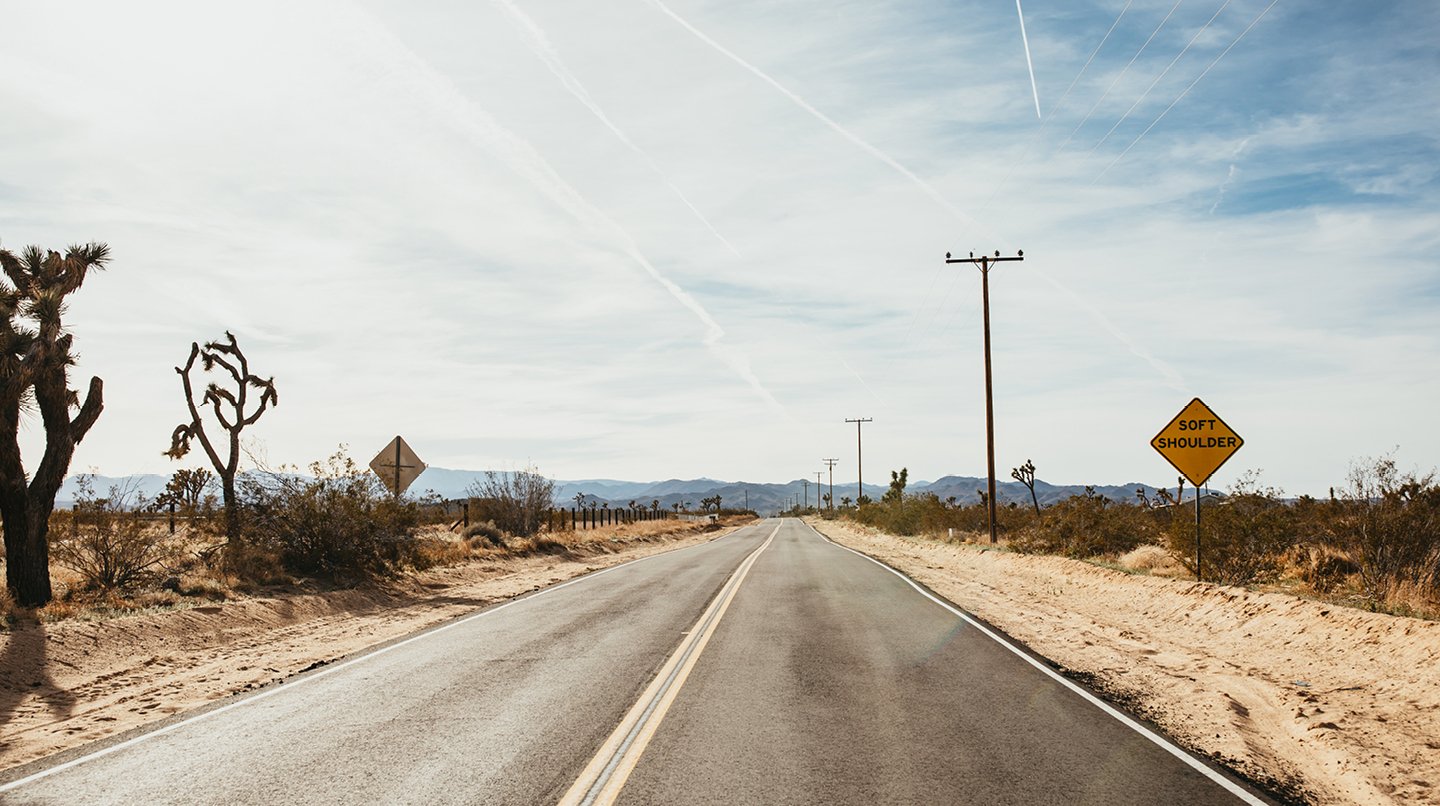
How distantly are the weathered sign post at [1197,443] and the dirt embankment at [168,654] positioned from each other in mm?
14527

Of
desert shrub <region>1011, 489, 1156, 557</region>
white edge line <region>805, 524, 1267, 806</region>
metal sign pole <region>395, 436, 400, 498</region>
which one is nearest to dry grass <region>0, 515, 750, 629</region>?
metal sign pole <region>395, 436, 400, 498</region>

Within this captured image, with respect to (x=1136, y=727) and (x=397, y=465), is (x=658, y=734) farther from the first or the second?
(x=397, y=465)

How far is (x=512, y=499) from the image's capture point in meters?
39.4

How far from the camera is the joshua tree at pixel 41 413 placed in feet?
45.0

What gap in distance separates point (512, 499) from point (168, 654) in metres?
26.8

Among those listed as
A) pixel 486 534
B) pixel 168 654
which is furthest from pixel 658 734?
pixel 486 534

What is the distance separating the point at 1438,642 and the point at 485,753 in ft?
34.7

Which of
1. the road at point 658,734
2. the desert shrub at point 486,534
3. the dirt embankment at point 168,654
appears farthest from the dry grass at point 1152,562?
the desert shrub at point 486,534

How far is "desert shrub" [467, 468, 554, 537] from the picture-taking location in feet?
129

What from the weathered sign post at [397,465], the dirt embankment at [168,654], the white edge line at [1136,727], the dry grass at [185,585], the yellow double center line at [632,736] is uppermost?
the weathered sign post at [397,465]

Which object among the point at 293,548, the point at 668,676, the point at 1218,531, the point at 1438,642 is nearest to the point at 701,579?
the point at 293,548

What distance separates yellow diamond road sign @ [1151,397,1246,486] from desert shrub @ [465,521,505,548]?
24.0 metres

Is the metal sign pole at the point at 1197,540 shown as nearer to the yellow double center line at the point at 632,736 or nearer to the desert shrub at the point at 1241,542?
the desert shrub at the point at 1241,542

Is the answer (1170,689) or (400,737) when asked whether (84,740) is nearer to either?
(400,737)
